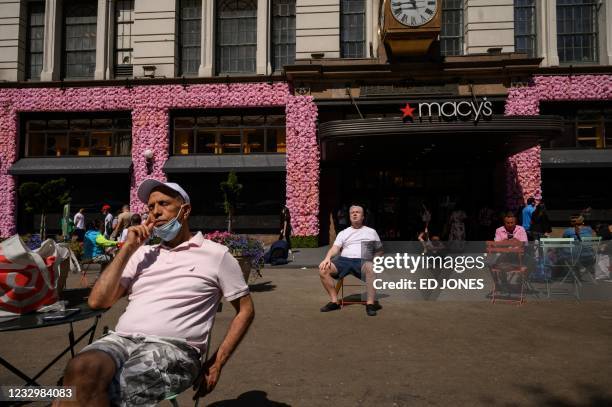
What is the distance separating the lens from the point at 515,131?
15.7 metres

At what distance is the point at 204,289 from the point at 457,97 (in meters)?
19.9

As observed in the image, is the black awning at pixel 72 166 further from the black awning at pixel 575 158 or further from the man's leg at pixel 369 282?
the black awning at pixel 575 158

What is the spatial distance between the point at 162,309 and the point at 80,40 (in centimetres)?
2527

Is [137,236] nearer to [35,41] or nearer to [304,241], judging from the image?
[304,241]

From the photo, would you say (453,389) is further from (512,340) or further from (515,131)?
(515,131)

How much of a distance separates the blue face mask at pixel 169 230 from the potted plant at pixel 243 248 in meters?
6.19

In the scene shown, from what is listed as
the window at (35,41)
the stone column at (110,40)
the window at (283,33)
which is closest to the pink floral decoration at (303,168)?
the window at (283,33)

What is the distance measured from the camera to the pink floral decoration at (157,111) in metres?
21.0

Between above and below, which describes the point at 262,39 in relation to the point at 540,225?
above

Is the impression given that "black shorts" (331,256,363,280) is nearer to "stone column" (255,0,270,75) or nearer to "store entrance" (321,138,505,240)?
"store entrance" (321,138,505,240)

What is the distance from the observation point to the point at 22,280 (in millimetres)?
3275

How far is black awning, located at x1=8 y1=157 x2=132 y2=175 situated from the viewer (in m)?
21.7

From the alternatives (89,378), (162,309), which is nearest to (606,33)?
(162,309)

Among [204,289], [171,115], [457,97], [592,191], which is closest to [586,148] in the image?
[592,191]
